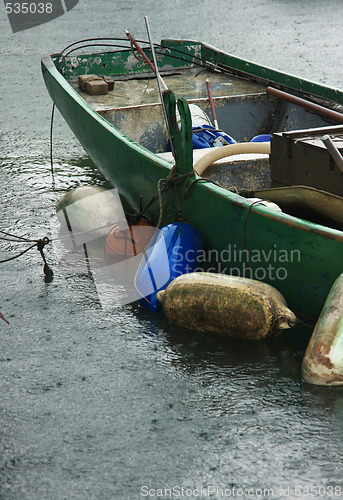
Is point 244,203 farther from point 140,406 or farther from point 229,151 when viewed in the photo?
point 140,406

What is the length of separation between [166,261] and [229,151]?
1167 mm

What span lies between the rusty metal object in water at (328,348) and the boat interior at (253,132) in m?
0.89

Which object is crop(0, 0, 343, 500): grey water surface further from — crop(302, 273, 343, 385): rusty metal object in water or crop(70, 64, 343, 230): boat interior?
crop(70, 64, 343, 230): boat interior

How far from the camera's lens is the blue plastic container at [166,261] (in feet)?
15.8

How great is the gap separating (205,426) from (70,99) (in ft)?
14.0

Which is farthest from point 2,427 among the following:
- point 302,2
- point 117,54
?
point 302,2

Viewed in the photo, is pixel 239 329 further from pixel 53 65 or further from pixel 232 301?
pixel 53 65

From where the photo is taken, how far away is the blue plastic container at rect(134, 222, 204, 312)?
481 centimetres

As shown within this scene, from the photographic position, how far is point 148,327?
473 cm

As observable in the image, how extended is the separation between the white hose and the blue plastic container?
64 centimetres

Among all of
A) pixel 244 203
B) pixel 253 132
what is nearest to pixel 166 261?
pixel 244 203

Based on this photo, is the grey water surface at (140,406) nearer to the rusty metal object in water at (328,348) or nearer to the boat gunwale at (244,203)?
the rusty metal object in water at (328,348)

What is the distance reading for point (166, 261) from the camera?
4828 millimetres

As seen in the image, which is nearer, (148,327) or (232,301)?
(232,301)
